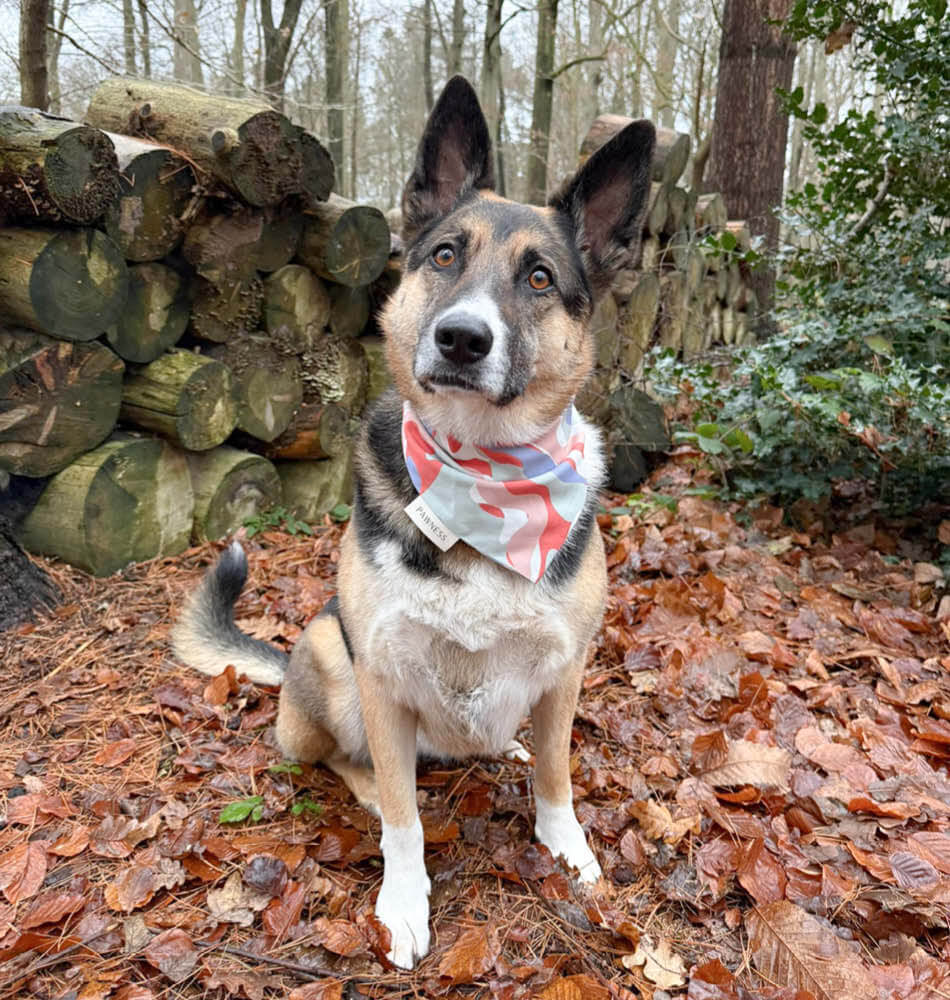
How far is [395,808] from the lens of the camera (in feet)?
6.84

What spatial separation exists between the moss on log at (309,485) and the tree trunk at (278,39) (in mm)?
5877

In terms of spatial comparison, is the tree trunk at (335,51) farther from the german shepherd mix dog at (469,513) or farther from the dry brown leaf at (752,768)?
the dry brown leaf at (752,768)

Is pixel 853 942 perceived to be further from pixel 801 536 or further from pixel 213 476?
pixel 213 476

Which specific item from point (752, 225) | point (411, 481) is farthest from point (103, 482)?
point (752, 225)

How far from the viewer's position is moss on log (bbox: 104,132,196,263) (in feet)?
11.5

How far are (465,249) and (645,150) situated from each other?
0.70 meters

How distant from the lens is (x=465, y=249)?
228 centimetres

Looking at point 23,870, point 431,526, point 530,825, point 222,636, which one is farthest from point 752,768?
point 23,870

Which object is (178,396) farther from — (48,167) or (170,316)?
(48,167)

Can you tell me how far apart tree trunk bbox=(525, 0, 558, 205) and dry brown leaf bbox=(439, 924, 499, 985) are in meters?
10.8

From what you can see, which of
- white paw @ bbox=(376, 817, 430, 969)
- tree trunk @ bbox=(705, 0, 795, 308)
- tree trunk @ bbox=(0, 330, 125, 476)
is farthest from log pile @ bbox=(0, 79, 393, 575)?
tree trunk @ bbox=(705, 0, 795, 308)

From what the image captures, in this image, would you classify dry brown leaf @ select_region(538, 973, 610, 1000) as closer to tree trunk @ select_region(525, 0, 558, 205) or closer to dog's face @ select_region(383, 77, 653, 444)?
dog's face @ select_region(383, 77, 653, 444)

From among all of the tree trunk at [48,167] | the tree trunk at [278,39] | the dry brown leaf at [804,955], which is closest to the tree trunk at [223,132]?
the tree trunk at [48,167]

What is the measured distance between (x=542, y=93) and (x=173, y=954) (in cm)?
1296
